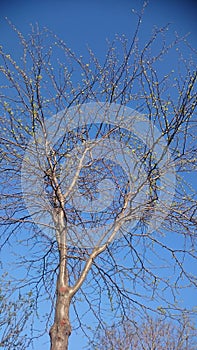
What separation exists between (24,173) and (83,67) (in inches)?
48.5

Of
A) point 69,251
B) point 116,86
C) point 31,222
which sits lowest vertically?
point 69,251

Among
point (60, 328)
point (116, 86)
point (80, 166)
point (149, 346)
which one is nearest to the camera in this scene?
point (60, 328)

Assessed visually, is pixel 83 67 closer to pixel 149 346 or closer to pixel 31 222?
pixel 31 222

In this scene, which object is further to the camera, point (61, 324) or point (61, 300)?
point (61, 300)

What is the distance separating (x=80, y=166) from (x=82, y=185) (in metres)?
0.24

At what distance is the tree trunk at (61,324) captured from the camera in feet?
10.6

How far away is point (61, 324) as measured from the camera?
131 inches

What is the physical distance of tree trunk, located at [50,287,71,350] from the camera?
323 centimetres

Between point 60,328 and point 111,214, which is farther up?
point 111,214

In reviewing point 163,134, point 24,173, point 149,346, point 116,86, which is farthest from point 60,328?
point 149,346

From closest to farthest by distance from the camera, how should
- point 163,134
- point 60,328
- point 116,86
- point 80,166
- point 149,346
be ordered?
point 60,328
point 163,134
point 80,166
point 116,86
point 149,346

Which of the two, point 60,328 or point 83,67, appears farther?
point 83,67

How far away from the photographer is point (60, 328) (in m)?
3.30

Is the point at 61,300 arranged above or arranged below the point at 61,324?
above
